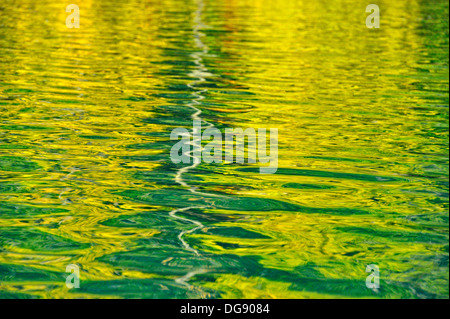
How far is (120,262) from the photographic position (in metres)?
5.46

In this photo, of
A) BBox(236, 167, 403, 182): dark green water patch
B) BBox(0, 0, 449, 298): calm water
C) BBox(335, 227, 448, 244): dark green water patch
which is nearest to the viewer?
BBox(0, 0, 449, 298): calm water

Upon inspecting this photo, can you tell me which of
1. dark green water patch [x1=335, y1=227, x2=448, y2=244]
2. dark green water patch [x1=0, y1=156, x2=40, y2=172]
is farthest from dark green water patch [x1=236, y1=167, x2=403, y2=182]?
dark green water patch [x1=0, y1=156, x2=40, y2=172]

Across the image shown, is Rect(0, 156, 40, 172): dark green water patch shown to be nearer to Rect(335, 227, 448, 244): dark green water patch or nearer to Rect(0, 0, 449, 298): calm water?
Rect(0, 0, 449, 298): calm water

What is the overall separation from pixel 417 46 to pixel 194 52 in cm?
618

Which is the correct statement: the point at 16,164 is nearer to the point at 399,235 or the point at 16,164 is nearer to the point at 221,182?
the point at 221,182

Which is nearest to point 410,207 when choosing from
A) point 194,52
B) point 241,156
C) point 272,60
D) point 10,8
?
point 241,156

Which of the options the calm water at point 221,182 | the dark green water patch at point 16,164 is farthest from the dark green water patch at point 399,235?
the dark green water patch at point 16,164

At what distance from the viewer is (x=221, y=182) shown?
745 cm

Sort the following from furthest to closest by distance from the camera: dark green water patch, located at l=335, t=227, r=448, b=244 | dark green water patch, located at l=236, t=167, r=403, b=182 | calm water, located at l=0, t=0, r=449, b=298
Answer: dark green water patch, located at l=236, t=167, r=403, b=182
dark green water patch, located at l=335, t=227, r=448, b=244
calm water, located at l=0, t=0, r=449, b=298

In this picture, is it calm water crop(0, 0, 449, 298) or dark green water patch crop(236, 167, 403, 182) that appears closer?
calm water crop(0, 0, 449, 298)

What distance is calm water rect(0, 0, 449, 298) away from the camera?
5.29 meters

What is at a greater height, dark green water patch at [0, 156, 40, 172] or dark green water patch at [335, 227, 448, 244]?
dark green water patch at [0, 156, 40, 172]

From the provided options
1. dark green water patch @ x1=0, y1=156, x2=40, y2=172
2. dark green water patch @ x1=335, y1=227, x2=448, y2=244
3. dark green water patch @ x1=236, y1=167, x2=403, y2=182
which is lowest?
dark green water patch @ x1=335, y1=227, x2=448, y2=244

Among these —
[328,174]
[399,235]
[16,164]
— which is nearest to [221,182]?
[328,174]
